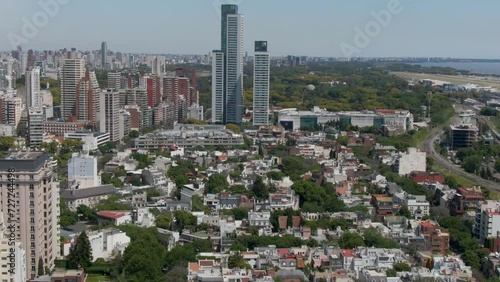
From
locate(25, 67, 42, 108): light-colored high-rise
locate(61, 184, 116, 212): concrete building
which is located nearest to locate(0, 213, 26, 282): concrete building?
locate(61, 184, 116, 212): concrete building

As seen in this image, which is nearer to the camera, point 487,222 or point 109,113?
point 487,222

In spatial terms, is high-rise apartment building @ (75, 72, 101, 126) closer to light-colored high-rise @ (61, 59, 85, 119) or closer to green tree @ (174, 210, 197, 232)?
light-colored high-rise @ (61, 59, 85, 119)

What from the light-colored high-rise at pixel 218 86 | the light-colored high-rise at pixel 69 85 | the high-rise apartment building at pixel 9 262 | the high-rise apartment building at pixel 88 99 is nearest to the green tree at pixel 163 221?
the high-rise apartment building at pixel 9 262

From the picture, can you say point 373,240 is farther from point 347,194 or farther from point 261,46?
point 261,46

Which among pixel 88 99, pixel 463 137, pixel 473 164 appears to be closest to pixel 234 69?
pixel 88 99

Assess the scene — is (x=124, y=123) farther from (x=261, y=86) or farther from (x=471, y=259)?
(x=471, y=259)

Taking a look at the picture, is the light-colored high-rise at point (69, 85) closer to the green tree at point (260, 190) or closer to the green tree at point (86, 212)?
the green tree at point (260, 190)

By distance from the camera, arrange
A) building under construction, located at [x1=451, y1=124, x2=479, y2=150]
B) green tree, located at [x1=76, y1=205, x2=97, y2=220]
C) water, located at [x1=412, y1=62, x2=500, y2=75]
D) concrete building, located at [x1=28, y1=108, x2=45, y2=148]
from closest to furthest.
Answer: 1. green tree, located at [x1=76, y1=205, x2=97, y2=220]
2. concrete building, located at [x1=28, y1=108, x2=45, y2=148]
3. building under construction, located at [x1=451, y1=124, x2=479, y2=150]
4. water, located at [x1=412, y1=62, x2=500, y2=75]
